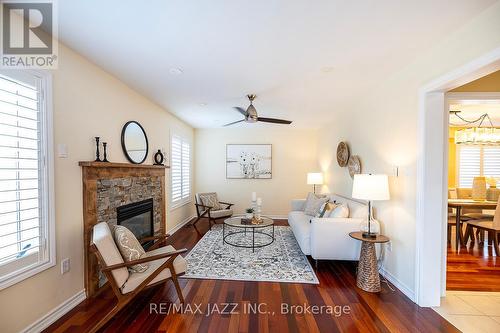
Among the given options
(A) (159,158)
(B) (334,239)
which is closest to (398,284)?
(B) (334,239)

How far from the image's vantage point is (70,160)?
225cm

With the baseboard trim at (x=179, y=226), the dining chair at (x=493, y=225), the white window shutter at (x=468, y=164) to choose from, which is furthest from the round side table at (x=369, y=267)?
the white window shutter at (x=468, y=164)

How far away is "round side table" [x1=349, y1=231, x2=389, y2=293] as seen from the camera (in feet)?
8.40

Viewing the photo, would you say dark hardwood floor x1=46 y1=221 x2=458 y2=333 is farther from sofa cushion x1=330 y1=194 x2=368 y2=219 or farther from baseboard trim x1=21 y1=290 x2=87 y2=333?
sofa cushion x1=330 y1=194 x2=368 y2=219

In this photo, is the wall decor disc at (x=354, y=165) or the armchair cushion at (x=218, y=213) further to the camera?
the armchair cushion at (x=218, y=213)

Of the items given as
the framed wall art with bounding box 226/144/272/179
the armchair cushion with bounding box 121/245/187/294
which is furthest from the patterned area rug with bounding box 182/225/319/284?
the framed wall art with bounding box 226/144/272/179

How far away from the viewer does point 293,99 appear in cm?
372

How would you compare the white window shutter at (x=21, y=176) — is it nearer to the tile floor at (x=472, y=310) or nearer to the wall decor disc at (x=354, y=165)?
the tile floor at (x=472, y=310)

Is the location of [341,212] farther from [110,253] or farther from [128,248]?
[110,253]

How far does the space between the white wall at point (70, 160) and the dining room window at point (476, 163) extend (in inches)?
315

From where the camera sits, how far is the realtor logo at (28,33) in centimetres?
169

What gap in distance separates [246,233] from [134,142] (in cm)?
279

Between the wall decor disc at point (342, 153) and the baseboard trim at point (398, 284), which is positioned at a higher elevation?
the wall decor disc at point (342, 153)

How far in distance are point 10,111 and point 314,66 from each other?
2.76m
